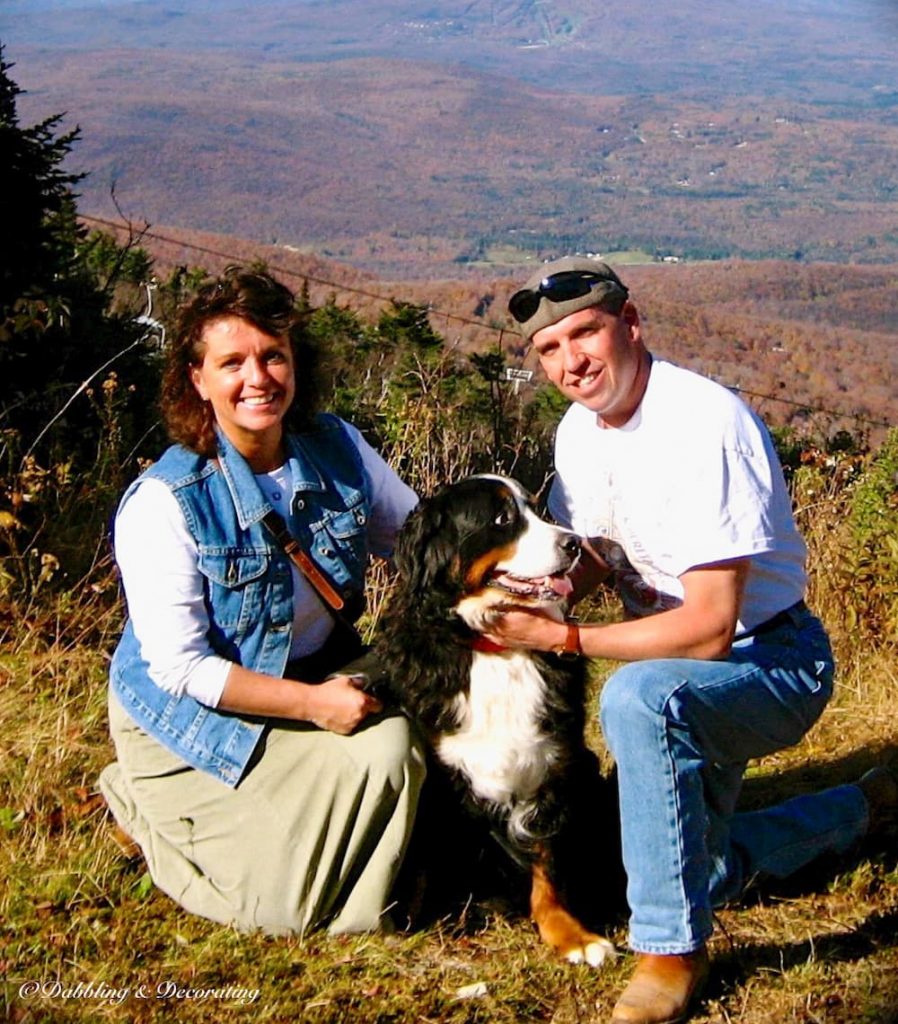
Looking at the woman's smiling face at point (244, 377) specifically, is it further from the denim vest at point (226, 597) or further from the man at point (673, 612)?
the man at point (673, 612)

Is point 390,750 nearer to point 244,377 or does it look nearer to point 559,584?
point 559,584

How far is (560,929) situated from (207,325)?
1714mm

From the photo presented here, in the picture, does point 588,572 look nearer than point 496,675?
No

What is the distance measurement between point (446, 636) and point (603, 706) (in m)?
0.49

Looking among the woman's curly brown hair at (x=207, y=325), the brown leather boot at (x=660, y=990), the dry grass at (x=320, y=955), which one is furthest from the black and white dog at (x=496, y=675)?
the woman's curly brown hair at (x=207, y=325)

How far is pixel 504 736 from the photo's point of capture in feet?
9.70

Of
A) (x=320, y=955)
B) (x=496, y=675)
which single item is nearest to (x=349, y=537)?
(x=496, y=675)

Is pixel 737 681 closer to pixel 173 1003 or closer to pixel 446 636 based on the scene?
pixel 446 636

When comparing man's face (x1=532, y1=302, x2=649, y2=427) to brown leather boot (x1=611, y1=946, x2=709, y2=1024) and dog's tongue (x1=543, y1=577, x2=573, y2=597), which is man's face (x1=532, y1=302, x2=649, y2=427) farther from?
brown leather boot (x1=611, y1=946, x2=709, y2=1024)

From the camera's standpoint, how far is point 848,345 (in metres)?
22.9

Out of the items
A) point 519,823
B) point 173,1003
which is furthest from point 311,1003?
point 519,823

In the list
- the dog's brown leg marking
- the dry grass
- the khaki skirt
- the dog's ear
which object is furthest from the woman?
the dog's brown leg marking

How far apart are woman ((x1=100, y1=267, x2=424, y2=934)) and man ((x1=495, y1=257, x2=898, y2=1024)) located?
20.6 inches

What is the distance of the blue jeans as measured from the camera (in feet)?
8.37
